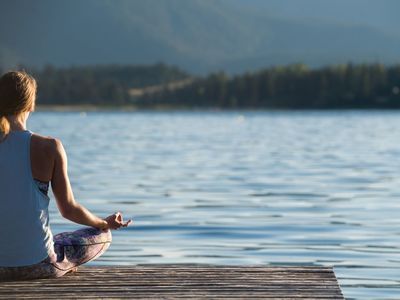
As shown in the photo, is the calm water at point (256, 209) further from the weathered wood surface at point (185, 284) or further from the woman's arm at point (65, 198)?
the woman's arm at point (65, 198)

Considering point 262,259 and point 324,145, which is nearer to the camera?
point 262,259

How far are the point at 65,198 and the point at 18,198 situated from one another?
45 centimetres

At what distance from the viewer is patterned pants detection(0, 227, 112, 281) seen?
9.74 metres

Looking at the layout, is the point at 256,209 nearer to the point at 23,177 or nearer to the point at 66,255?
the point at 66,255

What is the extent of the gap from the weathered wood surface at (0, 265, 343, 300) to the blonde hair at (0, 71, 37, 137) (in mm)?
1414

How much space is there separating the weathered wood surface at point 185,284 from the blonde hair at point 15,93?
141 cm

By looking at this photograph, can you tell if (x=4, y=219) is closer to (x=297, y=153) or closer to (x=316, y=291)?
(x=316, y=291)

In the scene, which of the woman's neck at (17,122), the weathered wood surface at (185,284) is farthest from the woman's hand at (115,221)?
the woman's neck at (17,122)

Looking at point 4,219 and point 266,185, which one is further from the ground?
point 4,219

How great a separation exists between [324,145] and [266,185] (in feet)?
108

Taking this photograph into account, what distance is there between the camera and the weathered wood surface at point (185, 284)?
934cm

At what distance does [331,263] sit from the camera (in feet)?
54.3

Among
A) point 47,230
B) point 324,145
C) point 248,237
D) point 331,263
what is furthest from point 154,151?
point 47,230

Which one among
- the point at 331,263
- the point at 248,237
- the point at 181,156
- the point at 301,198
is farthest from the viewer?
the point at 181,156
